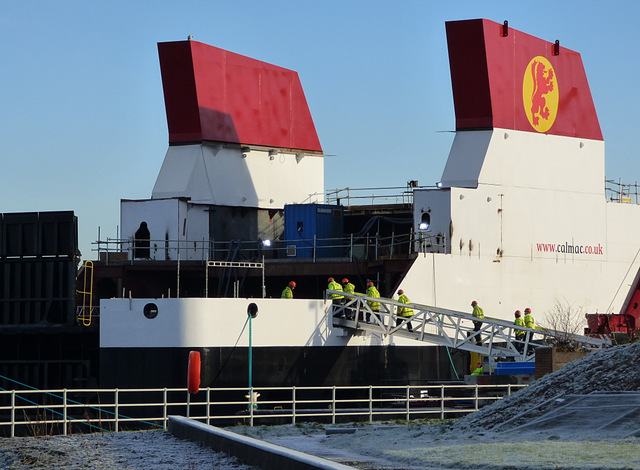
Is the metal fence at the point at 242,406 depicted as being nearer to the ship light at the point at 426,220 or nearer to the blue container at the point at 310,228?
the ship light at the point at 426,220

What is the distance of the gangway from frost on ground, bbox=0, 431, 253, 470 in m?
11.5

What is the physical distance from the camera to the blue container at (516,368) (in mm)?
28497

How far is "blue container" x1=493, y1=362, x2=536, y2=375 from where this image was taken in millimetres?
28497

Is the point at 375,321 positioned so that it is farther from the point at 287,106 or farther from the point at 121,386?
the point at 287,106

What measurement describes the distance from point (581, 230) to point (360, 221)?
7.91m

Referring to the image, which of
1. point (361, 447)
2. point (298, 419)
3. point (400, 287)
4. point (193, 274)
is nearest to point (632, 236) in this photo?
point (400, 287)

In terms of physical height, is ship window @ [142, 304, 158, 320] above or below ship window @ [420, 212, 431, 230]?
below

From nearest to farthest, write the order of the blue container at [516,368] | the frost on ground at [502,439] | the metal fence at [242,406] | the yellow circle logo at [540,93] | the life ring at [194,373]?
the frost on ground at [502,439] < the life ring at [194,373] < the metal fence at [242,406] < the blue container at [516,368] < the yellow circle logo at [540,93]

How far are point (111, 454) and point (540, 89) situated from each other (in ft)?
77.2

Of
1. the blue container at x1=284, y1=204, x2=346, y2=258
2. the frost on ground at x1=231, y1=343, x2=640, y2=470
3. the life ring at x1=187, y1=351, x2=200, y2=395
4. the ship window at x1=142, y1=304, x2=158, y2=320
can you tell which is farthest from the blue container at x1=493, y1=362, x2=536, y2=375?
the blue container at x1=284, y1=204, x2=346, y2=258

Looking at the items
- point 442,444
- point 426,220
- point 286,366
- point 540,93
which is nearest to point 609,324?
point 426,220

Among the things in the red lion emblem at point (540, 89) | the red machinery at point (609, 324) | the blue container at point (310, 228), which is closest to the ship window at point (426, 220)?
the blue container at point (310, 228)

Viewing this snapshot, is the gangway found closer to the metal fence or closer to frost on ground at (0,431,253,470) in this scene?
the metal fence

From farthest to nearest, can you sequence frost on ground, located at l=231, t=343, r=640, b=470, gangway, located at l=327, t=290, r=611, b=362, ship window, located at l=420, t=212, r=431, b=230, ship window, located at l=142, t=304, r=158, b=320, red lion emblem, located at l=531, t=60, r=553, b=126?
red lion emblem, located at l=531, t=60, r=553, b=126
ship window, located at l=420, t=212, r=431, b=230
gangway, located at l=327, t=290, r=611, b=362
ship window, located at l=142, t=304, r=158, b=320
frost on ground, located at l=231, t=343, r=640, b=470
